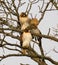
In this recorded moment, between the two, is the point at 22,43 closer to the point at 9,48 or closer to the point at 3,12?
the point at 9,48


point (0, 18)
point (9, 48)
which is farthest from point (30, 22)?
point (0, 18)

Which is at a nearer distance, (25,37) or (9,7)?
(25,37)

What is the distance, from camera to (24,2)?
7.98 meters

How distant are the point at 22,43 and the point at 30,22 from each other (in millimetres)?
435

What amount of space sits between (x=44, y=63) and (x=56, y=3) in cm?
164

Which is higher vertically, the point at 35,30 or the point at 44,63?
the point at 35,30

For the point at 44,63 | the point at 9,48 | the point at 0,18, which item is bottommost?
the point at 44,63

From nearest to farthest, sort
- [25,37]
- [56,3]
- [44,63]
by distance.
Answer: [25,37] < [44,63] < [56,3]

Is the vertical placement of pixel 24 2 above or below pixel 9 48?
above

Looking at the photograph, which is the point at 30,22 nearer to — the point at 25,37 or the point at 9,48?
the point at 25,37

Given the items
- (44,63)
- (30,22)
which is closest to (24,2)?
(44,63)

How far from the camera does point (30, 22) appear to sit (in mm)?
5648

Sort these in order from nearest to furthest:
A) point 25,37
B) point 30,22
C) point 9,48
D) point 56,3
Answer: point 25,37 → point 30,22 → point 9,48 → point 56,3

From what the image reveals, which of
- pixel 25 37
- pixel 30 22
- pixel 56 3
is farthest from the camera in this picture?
pixel 56 3
